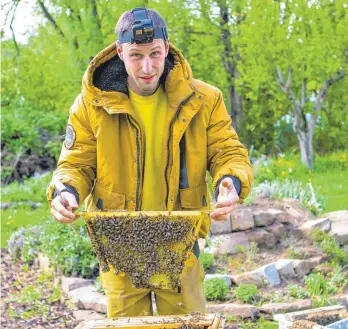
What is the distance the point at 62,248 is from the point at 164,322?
14.6 ft

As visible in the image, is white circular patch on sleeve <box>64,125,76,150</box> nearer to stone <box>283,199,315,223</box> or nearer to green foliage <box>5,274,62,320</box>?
green foliage <box>5,274,62,320</box>

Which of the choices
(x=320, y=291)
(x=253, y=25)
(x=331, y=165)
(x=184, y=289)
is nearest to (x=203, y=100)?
(x=184, y=289)

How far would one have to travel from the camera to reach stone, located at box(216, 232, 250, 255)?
23.7 feet

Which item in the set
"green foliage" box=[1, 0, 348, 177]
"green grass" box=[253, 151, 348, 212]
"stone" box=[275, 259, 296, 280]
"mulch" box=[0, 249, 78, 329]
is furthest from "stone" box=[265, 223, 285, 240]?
"green foliage" box=[1, 0, 348, 177]

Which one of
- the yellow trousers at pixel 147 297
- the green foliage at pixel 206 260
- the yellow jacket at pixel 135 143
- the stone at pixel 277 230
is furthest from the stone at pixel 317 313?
the stone at pixel 277 230

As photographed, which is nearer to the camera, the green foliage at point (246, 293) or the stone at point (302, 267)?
the green foliage at point (246, 293)

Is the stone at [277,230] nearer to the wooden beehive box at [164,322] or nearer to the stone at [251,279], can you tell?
the stone at [251,279]

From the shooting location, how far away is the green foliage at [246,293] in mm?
6129

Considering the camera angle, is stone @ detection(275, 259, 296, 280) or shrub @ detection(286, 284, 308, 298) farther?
stone @ detection(275, 259, 296, 280)

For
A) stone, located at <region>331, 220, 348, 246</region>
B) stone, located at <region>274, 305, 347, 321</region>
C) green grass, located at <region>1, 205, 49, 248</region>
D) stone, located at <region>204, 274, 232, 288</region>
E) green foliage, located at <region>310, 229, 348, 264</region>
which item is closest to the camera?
stone, located at <region>274, 305, 347, 321</region>

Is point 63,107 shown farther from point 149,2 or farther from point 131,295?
point 131,295

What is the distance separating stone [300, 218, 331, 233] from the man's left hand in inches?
164

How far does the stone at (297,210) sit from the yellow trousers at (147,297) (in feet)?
13.6

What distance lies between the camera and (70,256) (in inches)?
296
